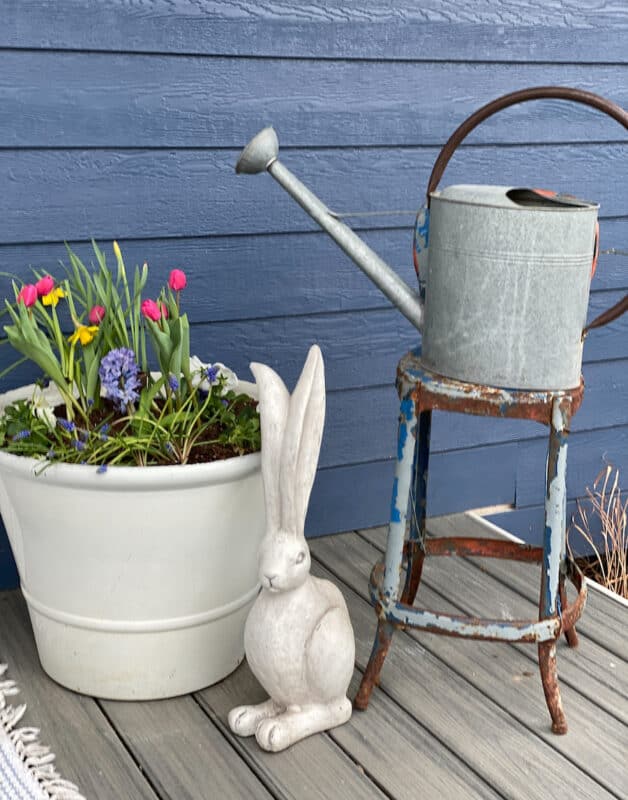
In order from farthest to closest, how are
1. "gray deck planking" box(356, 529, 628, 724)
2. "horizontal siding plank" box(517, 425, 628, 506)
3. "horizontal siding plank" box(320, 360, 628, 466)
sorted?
1. "horizontal siding plank" box(517, 425, 628, 506)
2. "horizontal siding plank" box(320, 360, 628, 466)
3. "gray deck planking" box(356, 529, 628, 724)

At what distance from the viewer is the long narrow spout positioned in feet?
5.54

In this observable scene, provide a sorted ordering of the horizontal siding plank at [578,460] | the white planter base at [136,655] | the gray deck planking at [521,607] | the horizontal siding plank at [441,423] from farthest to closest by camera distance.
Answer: the horizontal siding plank at [578,460]
the horizontal siding plank at [441,423]
the gray deck planking at [521,607]
the white planter base at [136,655]

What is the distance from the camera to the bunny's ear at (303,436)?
5.15 feet

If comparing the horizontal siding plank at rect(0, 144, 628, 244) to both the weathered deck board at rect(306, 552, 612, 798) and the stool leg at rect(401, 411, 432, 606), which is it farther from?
the weathered deck board at rect(306, 552, 612, 798)

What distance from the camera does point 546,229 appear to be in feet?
4.99

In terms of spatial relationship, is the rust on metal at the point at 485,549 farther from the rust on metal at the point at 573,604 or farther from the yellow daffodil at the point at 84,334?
the yellow daffodil at the point at 84,334

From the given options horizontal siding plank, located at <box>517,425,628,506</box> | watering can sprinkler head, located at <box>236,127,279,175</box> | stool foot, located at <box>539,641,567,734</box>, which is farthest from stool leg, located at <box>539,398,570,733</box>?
horizontal siding plank, located at <box>517,425,628,506</box>

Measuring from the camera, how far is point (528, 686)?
1843 millimetres

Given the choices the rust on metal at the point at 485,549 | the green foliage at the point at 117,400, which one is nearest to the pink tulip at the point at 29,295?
the green foliage at the point at 117,400

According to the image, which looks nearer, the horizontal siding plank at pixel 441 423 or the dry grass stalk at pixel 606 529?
the horizontal siding plank at pixel 441 423

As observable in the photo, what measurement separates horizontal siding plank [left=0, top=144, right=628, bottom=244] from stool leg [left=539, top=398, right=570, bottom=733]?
85 cm

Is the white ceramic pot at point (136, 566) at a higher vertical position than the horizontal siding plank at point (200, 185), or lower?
lower

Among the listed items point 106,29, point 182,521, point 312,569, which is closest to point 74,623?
point 182,521

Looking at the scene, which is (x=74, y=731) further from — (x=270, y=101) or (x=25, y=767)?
(x=270, y=101)
